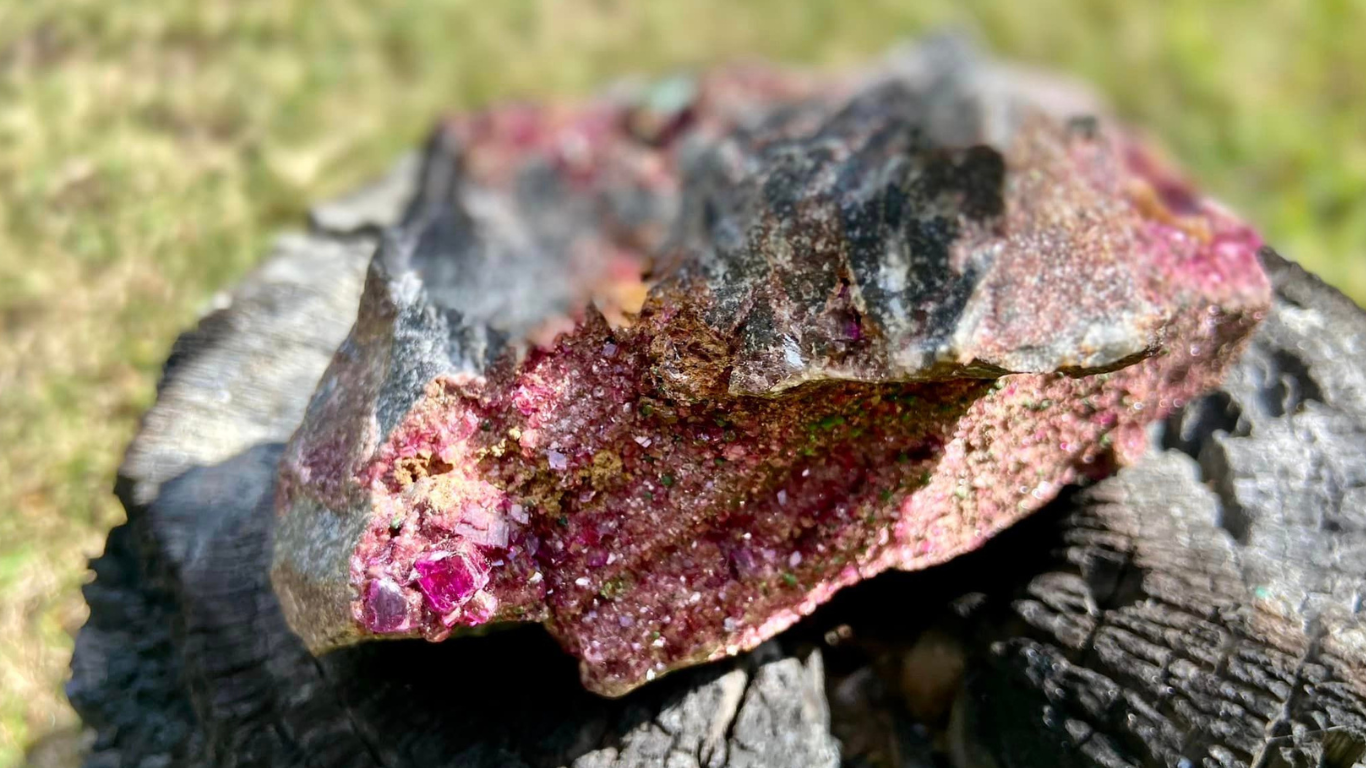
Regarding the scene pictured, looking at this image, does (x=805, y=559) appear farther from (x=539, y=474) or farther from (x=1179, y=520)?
(x=1179, y=520)

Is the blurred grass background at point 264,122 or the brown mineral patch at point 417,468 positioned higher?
the blurred grass background at point 264,122

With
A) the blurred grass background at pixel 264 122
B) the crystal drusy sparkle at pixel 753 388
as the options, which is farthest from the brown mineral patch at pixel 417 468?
the blurred grass background at pixel 264 122

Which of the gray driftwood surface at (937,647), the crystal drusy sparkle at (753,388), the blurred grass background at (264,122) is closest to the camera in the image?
the blurred grass background at (264,122)

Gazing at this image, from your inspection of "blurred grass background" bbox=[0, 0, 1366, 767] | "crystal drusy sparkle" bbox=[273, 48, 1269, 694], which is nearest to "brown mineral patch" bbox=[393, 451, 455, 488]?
"crystal drusy sparkle" bbox=[273, 48, 1269, 694]

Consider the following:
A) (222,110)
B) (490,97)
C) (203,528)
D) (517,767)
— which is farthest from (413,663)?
(222,110)

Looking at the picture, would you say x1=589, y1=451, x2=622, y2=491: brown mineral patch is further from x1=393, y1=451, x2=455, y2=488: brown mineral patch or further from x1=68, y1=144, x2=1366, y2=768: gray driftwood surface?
x1=68, y1=144, x2=1366, y2=768: gray driftwood surface

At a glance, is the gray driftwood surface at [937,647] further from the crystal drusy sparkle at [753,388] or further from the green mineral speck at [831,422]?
the green mineral speck at [831,422]

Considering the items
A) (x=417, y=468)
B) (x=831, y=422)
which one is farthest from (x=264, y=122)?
(x=831, y=422)
